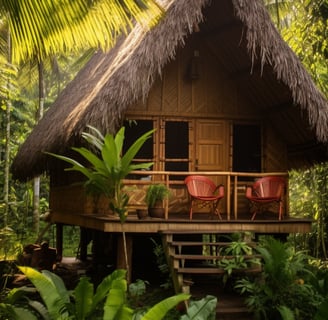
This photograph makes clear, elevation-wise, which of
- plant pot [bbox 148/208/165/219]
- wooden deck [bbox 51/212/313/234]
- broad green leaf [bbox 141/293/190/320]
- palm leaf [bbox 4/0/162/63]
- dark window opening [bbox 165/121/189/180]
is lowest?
broad green leaf [bbox 141/293/190/320]

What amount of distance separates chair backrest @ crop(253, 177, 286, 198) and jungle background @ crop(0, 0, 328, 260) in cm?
263

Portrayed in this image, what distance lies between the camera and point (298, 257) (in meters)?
7.11

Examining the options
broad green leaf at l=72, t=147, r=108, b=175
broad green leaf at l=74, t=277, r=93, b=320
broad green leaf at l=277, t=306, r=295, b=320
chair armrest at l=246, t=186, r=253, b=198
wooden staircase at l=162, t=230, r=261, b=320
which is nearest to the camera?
broad green leaf at l=74, t=277, r=93, b=320

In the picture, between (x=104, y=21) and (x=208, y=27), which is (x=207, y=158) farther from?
(x=104, y=21)

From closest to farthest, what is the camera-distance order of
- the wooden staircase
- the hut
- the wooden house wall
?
the wooden staircase < the hut < the wooden house wall

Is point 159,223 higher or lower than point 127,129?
lower

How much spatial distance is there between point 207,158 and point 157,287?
2303 mm

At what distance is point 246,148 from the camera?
970cm

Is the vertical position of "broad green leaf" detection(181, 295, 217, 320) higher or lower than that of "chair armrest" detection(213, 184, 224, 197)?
lower

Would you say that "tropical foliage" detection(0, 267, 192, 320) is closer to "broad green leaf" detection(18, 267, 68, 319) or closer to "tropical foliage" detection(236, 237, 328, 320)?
"broad green leaf" detection(18, 267, 68, 319)

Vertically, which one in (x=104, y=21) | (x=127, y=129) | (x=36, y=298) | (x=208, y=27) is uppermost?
(x=208, y=27)

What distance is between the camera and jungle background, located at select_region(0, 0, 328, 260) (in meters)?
5.27

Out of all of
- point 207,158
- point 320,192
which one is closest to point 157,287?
point 207,158

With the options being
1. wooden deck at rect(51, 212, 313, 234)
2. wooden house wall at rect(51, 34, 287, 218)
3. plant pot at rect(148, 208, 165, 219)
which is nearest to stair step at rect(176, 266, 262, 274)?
wooden deck at rect(51, 212, 313, 234)
